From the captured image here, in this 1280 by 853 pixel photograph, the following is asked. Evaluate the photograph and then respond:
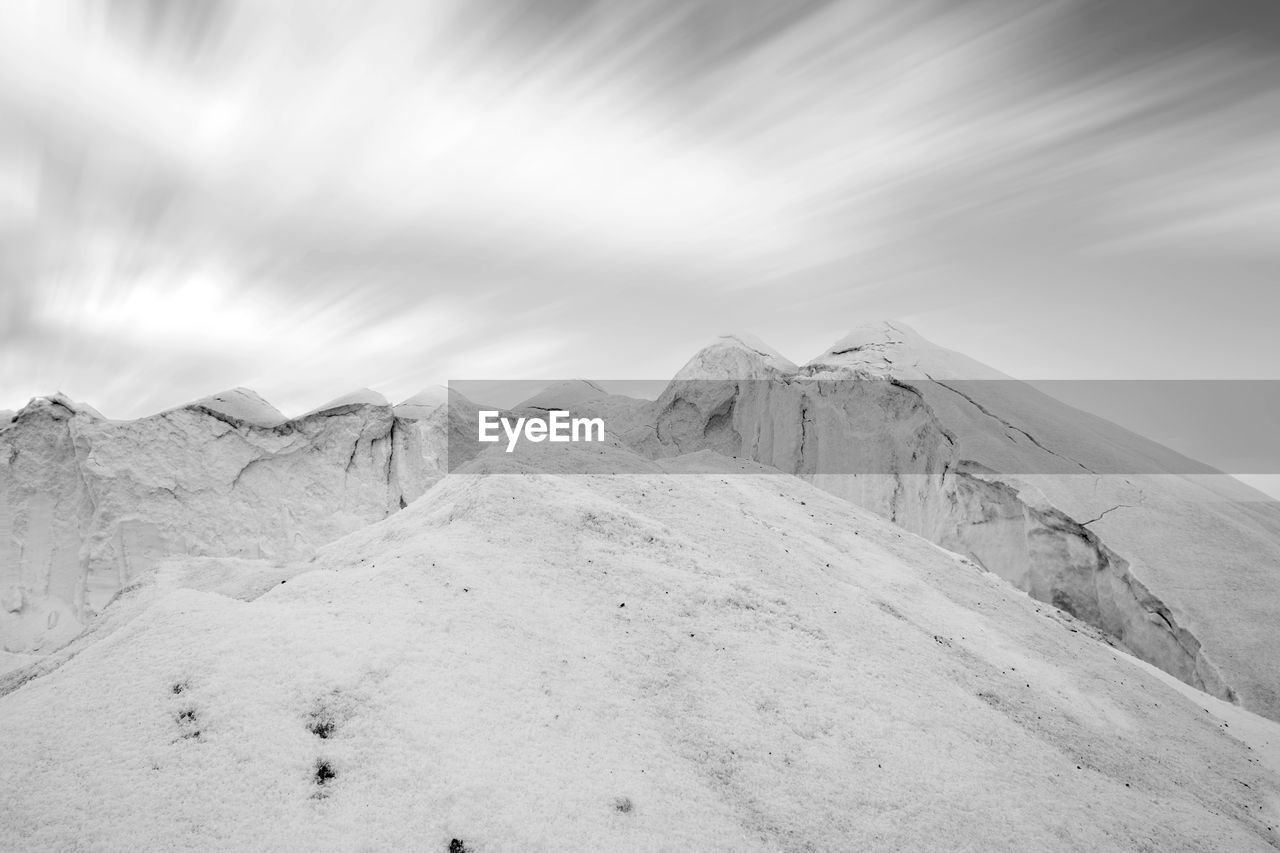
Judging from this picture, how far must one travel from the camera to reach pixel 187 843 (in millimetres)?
5160

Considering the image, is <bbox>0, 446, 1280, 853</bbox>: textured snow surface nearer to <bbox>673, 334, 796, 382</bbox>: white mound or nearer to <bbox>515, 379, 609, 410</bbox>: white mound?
<bbox>673, 334, 796, 382</bbox>: white mound

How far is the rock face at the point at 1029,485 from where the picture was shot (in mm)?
14648

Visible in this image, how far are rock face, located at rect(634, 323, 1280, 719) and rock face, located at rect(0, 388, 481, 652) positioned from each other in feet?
43.9

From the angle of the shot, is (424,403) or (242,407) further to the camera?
(424,403)

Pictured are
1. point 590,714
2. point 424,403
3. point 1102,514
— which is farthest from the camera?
point 424,403

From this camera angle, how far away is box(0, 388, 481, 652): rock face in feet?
73.6

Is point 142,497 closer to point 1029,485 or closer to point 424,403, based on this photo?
point 424,403

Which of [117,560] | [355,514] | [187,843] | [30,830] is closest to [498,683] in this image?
[187,843]

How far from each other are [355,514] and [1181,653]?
24.0 meters

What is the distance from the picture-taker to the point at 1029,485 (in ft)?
57.8

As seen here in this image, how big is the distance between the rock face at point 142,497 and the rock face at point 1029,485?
1339cm

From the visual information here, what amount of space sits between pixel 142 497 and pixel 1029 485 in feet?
87.0

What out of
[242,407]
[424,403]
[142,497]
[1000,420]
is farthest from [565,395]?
[1000,420]

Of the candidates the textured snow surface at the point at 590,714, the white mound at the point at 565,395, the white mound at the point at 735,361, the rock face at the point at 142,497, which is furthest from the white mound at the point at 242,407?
the white mound at the point at 735,361
